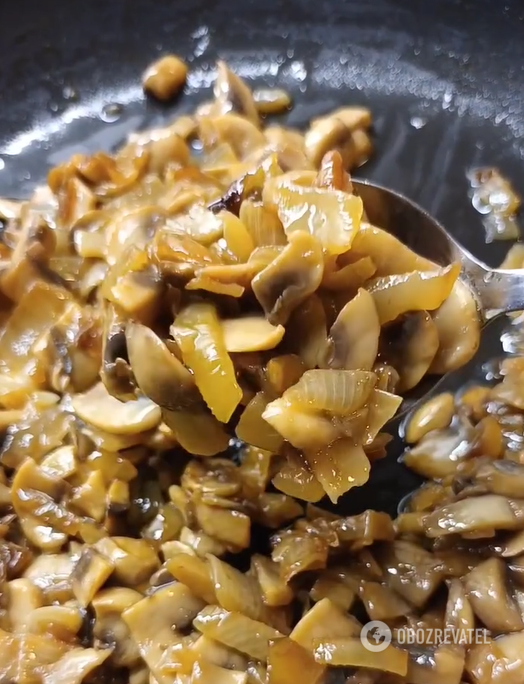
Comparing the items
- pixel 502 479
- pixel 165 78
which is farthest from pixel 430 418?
pixel 165 78

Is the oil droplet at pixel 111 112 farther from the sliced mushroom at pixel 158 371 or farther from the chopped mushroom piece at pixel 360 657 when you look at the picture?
the chopped mushroom piece at pixel 360 657

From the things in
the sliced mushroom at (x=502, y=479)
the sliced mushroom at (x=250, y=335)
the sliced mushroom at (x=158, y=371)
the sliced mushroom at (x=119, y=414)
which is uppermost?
the sliced mushroom at (x=250, y=335)

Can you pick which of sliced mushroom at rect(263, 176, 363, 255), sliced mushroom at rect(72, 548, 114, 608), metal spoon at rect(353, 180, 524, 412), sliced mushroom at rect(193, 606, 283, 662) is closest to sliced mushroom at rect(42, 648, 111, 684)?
sliced mushroom at rect(72, 548, 114, 608)

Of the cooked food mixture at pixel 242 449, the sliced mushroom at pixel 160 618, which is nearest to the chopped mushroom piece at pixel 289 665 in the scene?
the cooked food mixture at pixel 242 449

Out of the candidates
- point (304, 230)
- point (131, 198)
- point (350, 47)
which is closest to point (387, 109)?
point (350, 47)

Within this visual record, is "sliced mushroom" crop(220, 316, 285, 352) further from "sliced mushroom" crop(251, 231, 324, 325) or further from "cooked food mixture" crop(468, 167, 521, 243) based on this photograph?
"cooked food mixture" crop(468, 167, 521, 243)

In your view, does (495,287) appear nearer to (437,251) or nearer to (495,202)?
(437,251)
